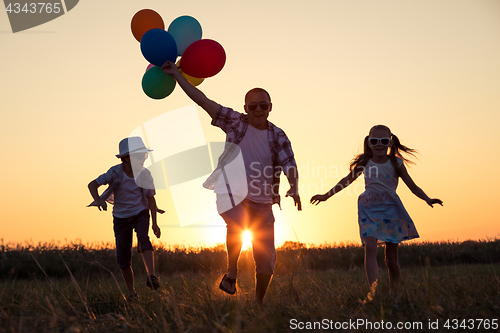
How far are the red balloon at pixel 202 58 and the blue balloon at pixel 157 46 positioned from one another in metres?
0.19

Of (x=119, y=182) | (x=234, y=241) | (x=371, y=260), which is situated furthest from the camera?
(x=119, y=182)

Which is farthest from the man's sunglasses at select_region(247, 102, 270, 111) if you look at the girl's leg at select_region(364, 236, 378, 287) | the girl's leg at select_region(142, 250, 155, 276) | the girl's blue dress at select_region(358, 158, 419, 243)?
the girl's leg at select_region(142, 250, 155, 276)

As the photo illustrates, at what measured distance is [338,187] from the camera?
17.0 ft

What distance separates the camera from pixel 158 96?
4.59 m

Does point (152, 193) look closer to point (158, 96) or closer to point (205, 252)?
point (158, 96)

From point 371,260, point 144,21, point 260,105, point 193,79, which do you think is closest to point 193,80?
point 193,79

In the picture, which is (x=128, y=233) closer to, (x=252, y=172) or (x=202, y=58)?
(x=252, y=172)

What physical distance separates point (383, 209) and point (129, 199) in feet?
10.7

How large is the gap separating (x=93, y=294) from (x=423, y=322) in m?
2.77

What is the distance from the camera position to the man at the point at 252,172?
423cm

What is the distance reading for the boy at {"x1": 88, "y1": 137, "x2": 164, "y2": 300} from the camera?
5.49 m

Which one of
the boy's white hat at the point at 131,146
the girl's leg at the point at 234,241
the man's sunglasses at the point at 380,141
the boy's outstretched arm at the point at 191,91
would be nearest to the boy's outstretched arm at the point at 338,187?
the man's sunglasses at the point at 380,141

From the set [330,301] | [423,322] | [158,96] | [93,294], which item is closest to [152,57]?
[158,96]

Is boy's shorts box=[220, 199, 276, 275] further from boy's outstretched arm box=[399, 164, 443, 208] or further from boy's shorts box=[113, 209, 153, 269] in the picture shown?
boy's outstretched arm box=[399, 164, 443, 208]
